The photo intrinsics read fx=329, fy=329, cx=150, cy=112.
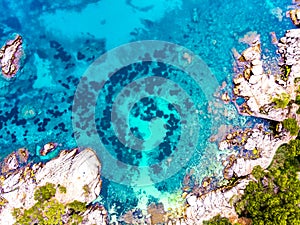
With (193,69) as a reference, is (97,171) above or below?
below

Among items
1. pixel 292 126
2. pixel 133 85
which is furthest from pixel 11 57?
pixel 292 126

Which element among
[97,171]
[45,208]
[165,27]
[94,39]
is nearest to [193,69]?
[165,27]

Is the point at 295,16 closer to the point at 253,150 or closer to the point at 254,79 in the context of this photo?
the point at 254,79

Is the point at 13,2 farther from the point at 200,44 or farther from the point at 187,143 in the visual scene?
the point at 187,143

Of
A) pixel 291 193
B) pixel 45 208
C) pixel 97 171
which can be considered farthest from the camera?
pixel 97 171

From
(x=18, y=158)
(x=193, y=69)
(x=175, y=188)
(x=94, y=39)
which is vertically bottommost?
(x=175, y=188)

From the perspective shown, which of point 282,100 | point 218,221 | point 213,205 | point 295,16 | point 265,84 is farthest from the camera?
point 295,16

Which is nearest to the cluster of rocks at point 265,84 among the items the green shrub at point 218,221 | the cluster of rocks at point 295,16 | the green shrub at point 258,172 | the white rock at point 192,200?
the cluster of rocks at point 295,16

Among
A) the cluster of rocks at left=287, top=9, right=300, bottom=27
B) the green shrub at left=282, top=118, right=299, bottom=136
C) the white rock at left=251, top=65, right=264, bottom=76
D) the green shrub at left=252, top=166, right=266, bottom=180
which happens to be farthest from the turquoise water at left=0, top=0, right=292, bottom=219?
the green shrub at left=252, top=166, right=266, bottom=180
